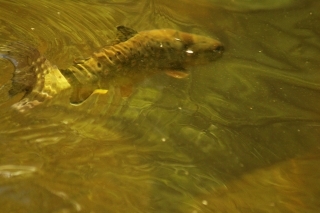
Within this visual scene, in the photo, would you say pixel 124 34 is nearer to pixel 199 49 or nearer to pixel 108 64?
pixel 108 64

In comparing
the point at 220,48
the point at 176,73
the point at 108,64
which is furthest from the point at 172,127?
the point at 220,48

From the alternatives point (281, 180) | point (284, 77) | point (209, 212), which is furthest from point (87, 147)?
point (284, 77)

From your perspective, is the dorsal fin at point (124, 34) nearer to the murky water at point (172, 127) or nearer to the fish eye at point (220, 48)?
the murky water at point (172, 127)

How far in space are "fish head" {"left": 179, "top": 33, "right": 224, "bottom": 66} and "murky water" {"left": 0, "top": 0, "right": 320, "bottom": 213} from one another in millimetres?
33

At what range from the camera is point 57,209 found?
4.93ft

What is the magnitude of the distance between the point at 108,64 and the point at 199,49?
38 cm

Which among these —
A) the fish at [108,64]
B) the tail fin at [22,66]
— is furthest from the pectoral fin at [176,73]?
the tail fin at [22,66]

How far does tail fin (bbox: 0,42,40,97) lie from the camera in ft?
5.75

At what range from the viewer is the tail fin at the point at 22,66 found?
175cm

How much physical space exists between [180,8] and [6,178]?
1.13 m

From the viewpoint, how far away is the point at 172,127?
1.83 m

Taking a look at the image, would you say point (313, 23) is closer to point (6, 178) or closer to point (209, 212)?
point (209, 212)

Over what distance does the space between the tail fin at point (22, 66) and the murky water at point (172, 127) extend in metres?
0.05

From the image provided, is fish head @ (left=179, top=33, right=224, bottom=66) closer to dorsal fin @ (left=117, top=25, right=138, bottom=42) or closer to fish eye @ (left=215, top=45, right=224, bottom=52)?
fish eye @ (left=215, top=45, right=224, bottom=52)
